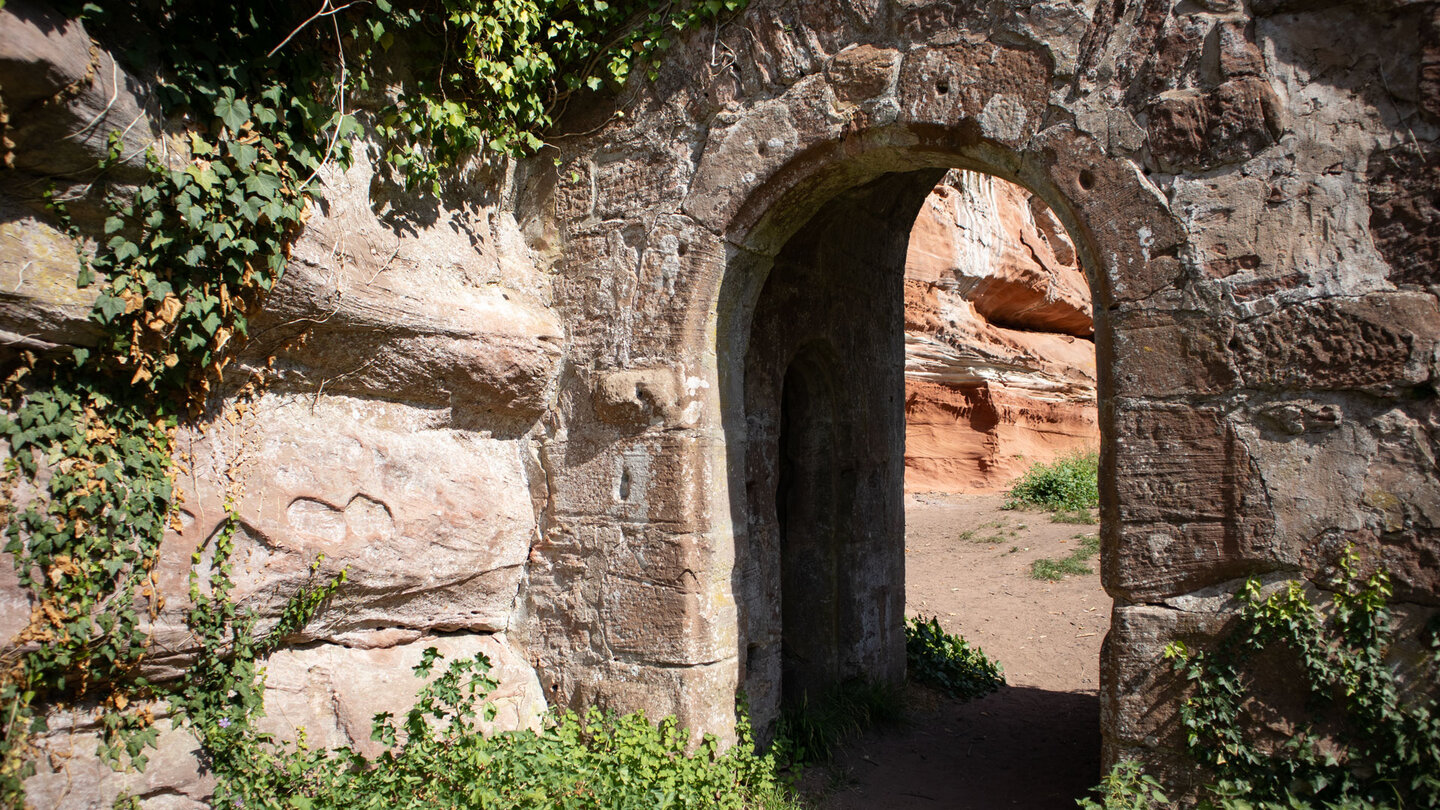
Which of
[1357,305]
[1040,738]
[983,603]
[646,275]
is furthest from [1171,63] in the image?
[983,603]

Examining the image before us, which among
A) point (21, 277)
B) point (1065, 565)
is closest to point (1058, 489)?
point (1065, 565)

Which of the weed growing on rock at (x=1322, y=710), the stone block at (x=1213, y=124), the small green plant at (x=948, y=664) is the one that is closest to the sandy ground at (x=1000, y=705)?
the small green plant at (x=948, y=664)

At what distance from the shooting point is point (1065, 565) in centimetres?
912

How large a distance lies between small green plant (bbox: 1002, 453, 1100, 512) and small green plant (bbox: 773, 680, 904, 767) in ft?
22.1

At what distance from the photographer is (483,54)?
394 centimetres

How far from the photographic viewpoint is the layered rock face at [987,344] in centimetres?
1294

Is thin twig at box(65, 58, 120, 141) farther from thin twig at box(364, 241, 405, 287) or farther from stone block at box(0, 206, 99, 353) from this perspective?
thin twig at box(364, 241, 405, 287)

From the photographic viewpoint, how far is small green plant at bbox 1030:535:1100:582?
895 cm

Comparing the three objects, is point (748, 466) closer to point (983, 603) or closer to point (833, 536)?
point (833, 536)

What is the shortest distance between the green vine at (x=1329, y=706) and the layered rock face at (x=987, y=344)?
982 cm

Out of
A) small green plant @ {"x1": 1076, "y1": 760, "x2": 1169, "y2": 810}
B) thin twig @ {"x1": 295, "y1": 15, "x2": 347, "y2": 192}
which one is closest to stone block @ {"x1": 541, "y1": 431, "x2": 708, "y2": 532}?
thin twig @ {"x1": 295, "y1": 15, "x2": 347, "y2": 192}

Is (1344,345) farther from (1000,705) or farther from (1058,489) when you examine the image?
(1058,489)

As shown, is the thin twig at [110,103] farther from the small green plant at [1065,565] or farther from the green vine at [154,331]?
the small green plant at [1065,565]

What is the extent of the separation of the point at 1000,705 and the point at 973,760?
1.12m
